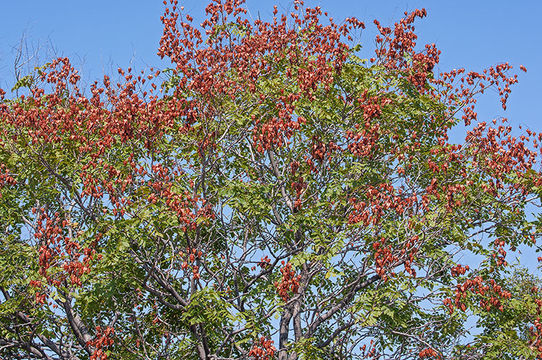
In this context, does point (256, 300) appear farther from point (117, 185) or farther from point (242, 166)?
point (117, 185)

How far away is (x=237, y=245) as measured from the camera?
16.8 metres

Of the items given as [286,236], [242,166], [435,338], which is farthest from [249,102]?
[435,338]

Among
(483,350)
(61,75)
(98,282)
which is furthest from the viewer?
(61,75)

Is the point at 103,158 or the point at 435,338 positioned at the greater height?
the point at 103,158

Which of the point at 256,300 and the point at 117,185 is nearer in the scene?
the point at 117,185

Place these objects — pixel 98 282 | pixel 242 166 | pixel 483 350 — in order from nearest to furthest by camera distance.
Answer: pixel 98 282, pixel 483 350, pixel 242 166

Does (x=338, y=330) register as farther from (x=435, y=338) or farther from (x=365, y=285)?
(x=435, y=338)

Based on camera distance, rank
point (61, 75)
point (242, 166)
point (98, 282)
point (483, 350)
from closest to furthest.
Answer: point (98, 282)
point (483, 350)
point (242, 166)
point (61, 75)

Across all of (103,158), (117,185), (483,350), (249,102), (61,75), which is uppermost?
(61,75)

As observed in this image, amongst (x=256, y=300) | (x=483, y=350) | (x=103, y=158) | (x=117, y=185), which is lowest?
(x=483, y=350)

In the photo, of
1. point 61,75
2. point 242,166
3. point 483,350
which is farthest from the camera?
point 61,75

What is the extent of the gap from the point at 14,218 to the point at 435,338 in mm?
12005

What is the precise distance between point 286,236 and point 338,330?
2.92 meters

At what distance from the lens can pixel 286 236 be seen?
15.3 meters
